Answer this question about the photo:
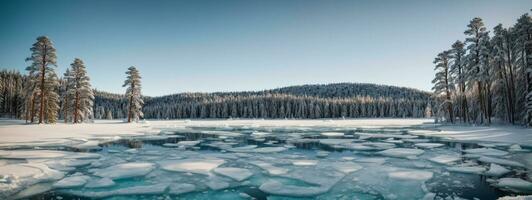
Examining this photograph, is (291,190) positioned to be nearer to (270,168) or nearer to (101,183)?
(270,168)

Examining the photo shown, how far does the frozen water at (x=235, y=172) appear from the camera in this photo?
33.7ft

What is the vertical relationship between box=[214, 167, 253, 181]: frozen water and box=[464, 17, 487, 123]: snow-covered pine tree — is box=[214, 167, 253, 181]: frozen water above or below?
below

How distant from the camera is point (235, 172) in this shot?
36.0 feet

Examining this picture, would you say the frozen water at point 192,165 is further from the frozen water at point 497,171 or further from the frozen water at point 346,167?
the frozen water at point 497,171

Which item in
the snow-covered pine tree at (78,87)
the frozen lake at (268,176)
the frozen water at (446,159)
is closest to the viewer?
the frozen lake at (268,176)

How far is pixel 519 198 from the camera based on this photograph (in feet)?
23.4

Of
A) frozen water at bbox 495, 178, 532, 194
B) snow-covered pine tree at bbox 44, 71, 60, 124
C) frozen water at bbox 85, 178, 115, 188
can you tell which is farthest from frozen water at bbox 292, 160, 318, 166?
snow-covered pine tree at bbox 44, 71, 60, 124

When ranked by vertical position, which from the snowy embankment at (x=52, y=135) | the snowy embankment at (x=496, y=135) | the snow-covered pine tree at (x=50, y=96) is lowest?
the snowy embankment at (x=496, y=135)

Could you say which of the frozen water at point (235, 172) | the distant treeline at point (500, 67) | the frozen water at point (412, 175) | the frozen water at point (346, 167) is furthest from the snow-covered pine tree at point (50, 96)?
the distant treeline at point (500, 67)

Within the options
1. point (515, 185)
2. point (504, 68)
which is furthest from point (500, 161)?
point (504, 68)

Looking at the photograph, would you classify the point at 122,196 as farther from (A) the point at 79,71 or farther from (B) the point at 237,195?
(A) the point at 79,71

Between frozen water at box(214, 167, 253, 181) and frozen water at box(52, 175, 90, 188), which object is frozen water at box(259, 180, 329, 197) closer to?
frozen water at box(214, 167, 253, 181)

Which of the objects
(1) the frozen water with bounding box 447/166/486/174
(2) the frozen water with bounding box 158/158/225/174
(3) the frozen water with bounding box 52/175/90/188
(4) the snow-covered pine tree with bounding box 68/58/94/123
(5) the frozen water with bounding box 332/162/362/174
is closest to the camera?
(3) the frozen water with bounding box 52/175/90/188

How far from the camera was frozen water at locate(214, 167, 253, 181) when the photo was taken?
10.3m
